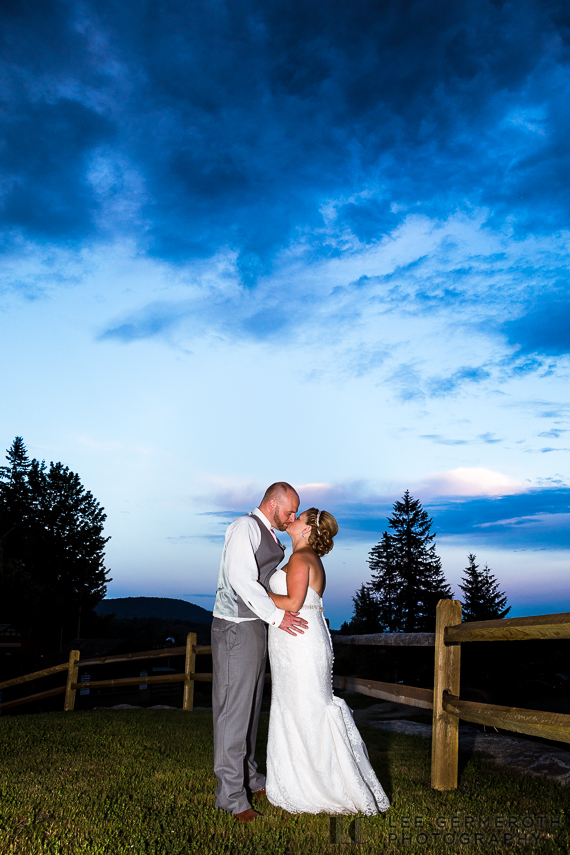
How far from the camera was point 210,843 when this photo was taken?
151 inches

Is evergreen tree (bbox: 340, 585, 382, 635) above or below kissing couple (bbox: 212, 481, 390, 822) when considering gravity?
below

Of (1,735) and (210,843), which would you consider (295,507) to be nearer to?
(210,843)

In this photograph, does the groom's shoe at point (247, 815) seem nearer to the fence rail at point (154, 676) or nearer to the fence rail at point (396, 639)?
the fence rail at point (396, 639)

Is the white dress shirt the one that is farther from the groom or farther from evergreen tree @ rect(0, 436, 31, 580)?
evergreen tree @ rect(0, 436, 31, 580)

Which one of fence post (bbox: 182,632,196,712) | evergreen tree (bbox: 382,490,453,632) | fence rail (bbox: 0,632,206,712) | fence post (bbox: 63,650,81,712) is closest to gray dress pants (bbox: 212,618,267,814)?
fence rail (bbox: 0,632,206,712)

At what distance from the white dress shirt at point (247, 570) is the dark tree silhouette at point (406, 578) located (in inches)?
1826

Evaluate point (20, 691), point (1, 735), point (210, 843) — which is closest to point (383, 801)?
point (210, 843)

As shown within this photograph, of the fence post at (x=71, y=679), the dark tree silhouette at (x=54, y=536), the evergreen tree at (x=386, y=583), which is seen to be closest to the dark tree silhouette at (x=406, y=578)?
the evergreen tree at (x=386, y=583)

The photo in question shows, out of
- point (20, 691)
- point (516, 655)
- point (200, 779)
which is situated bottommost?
point (20, 691)

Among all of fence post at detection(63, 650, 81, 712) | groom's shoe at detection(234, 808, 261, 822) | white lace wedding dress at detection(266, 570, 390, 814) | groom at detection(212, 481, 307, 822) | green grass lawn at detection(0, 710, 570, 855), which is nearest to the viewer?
green grass lawn at detection(0, 710, 570, 855)

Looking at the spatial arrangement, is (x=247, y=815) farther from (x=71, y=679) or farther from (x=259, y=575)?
(x=71, y=679)

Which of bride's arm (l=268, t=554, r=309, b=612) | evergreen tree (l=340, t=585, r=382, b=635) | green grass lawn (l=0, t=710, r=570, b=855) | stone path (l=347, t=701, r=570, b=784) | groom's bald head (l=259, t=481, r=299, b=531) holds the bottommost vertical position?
evergreen tree (l=340, t=585, r=382, b=635)

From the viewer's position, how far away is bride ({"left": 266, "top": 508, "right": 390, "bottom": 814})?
4.36 meters

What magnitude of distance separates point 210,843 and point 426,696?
2773 millimetres
